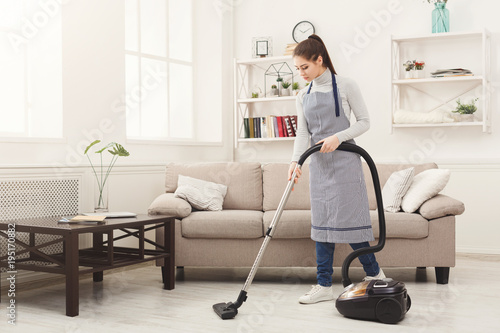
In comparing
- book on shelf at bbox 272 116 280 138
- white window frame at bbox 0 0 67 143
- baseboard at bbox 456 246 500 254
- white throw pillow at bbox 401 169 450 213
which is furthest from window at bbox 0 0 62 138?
baseboard at bbox 456 246 500 254

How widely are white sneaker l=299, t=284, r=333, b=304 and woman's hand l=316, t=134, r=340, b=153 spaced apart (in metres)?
0.79

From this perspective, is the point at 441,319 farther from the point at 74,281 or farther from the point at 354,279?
the point at 74,281

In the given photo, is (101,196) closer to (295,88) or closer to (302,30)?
(295,88)

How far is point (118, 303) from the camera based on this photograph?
3236 millimetres

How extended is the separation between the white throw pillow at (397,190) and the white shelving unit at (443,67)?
3.51 feet

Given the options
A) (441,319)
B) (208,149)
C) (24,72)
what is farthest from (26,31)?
(441,319)

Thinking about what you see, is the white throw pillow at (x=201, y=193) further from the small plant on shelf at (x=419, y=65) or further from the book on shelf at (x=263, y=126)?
the small plant on shelf at (x=419, y=65)

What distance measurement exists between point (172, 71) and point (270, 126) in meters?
1.02

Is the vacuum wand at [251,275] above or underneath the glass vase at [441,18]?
underneath

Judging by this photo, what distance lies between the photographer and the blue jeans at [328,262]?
10.3 feet

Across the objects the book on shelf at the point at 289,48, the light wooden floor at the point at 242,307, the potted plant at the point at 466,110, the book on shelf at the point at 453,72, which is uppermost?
the book on shelf at the point at 289,48

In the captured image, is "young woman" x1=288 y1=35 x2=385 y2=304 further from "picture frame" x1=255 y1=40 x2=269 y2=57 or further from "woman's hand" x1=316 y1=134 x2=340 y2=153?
"picture frame" x1=255 y1=40 x2=269 y2=57

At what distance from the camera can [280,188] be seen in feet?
13.8

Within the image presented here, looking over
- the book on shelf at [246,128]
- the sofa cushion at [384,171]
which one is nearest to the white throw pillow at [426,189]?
the sofa cushion at [384,171]
